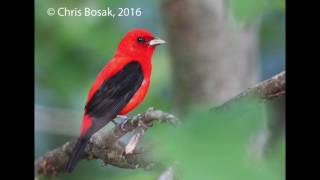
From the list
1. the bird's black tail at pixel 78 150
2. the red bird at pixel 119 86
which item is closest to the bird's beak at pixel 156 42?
the red bird at pixel 119 86

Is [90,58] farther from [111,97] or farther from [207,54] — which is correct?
[207,54]

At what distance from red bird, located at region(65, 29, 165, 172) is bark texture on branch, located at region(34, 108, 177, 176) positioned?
0.09 feet

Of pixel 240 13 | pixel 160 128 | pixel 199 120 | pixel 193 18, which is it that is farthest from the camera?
pixel 193 18

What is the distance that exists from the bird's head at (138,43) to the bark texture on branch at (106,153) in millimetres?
179

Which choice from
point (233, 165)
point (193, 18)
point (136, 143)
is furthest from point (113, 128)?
point (233, 165)

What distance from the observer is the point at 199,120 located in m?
1.40

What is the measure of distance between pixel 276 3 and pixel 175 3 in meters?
0.28

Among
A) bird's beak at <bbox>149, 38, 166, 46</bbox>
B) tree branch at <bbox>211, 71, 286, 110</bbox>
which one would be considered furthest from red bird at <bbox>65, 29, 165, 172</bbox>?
tree branch at <bbox>211, 71, 286, 110</bbox>

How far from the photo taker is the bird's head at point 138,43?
2016 mm

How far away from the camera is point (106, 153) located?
6.71 ft

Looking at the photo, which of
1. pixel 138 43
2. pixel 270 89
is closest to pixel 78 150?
pixel 138 43

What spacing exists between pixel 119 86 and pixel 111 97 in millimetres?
38

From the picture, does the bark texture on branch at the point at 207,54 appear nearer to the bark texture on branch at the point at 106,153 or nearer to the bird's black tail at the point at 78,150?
the bark texture on branch at the point at 106,153

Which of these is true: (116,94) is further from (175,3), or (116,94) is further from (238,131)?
(238,131)
